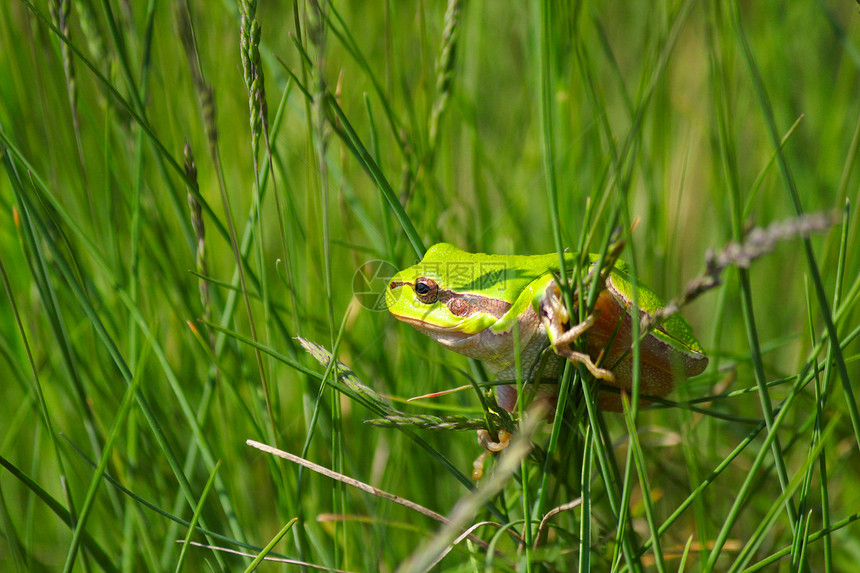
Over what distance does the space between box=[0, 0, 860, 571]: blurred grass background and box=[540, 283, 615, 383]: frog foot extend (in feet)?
0.49

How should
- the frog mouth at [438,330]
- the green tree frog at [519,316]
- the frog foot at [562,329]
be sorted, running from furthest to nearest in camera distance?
1. the frog mouth at [438,330]
2. the green tree frog at [519,316]
3. the frog foot at [562,329]

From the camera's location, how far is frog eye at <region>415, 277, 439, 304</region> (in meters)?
1.65

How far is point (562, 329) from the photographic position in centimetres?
138

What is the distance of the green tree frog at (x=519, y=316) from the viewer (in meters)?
1.50

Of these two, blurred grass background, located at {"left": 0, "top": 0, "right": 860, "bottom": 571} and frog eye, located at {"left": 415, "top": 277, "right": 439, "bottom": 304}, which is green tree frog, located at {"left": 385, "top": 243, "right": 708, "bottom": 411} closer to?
frog eye, located at {"left": 415, "top": 277, "right": 439, "bottom": 304}

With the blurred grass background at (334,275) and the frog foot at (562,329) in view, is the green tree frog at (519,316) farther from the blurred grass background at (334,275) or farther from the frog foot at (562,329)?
the blurred grass background at (334,275)

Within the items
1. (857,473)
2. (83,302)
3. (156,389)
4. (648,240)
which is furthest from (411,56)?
(857,473)

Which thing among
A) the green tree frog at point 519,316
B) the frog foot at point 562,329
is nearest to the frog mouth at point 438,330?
the green tree frog at point 519,316

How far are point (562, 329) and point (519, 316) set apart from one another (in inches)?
6.8

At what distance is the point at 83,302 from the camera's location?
126 cm

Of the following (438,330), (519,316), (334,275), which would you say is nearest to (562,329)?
(519,316)

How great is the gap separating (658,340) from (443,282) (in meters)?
0.59

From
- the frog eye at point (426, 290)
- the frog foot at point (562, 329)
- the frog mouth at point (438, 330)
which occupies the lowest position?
the frog mouth at point (438, 330)

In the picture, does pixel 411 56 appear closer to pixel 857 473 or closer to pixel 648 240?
pixel 648 240
